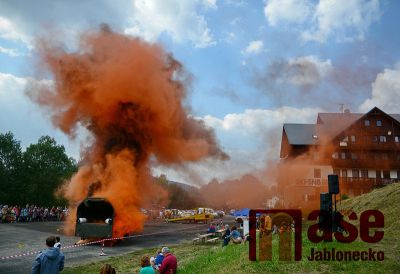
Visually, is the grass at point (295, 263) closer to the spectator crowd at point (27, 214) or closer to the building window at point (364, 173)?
the spectator crowd at point (27, 214)

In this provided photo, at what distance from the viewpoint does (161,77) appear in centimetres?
2888

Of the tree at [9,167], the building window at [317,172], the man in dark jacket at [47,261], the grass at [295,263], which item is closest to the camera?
the man in dark jacket at [47,261]

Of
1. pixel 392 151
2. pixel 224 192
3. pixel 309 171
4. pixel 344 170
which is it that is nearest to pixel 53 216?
pixel 224 192

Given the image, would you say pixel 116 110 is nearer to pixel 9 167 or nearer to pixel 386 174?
pixel 386 174

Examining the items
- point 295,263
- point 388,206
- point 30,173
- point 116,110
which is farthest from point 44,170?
point 295,263

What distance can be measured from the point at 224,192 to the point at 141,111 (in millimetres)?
15015

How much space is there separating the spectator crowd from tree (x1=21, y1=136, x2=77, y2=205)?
24125 millimetres

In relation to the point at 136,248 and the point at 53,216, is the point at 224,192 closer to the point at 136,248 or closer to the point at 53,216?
the point at 136,248

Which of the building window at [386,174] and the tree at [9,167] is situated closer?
the building window at [386,174]

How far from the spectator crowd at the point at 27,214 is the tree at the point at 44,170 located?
24.1m

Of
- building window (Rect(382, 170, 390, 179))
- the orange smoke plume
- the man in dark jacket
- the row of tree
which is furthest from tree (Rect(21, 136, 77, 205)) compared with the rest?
the man in dark jacket

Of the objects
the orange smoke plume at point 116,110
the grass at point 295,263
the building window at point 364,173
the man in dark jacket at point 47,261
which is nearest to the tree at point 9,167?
the orange smoke plume at point 116,110

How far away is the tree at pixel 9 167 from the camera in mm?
63781

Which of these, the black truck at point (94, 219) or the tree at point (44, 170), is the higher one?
the tree at point (44, 170)
